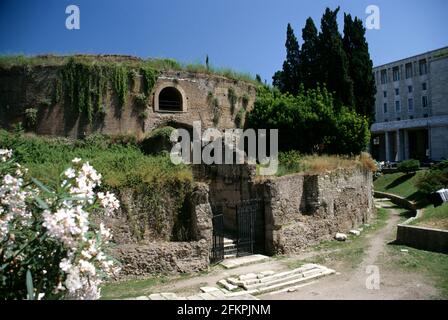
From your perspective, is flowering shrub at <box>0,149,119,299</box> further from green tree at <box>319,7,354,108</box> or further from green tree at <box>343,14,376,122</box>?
green tree at <box>343,14,376,122</box>

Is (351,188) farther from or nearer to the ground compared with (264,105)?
nearer to the ground

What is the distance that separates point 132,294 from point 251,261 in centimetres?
412

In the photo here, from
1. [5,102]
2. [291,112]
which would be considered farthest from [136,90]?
[291,112]

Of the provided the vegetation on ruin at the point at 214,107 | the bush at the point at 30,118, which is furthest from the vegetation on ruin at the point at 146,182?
the vegetation on ruin at the point at 214,107

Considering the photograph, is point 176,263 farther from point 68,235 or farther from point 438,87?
point 438,87

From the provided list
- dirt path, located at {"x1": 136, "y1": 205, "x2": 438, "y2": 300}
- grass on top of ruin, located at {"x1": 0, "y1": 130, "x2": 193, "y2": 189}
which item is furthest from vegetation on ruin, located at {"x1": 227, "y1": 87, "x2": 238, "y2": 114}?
dirt path, located at {"x1": 136, "y1": 205, "x2": 438, "y2": 300}

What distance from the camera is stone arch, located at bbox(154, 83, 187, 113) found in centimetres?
1875

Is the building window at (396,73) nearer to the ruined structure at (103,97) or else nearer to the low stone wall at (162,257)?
the ruined structure at (103,97)

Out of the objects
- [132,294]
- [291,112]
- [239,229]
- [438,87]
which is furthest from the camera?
[438,87]

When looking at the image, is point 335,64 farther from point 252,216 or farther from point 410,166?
point 410,166

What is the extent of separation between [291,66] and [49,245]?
76.5ft

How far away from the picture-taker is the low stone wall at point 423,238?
10.8m

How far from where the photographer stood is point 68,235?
133 inches

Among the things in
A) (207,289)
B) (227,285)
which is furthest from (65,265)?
(227,285)
